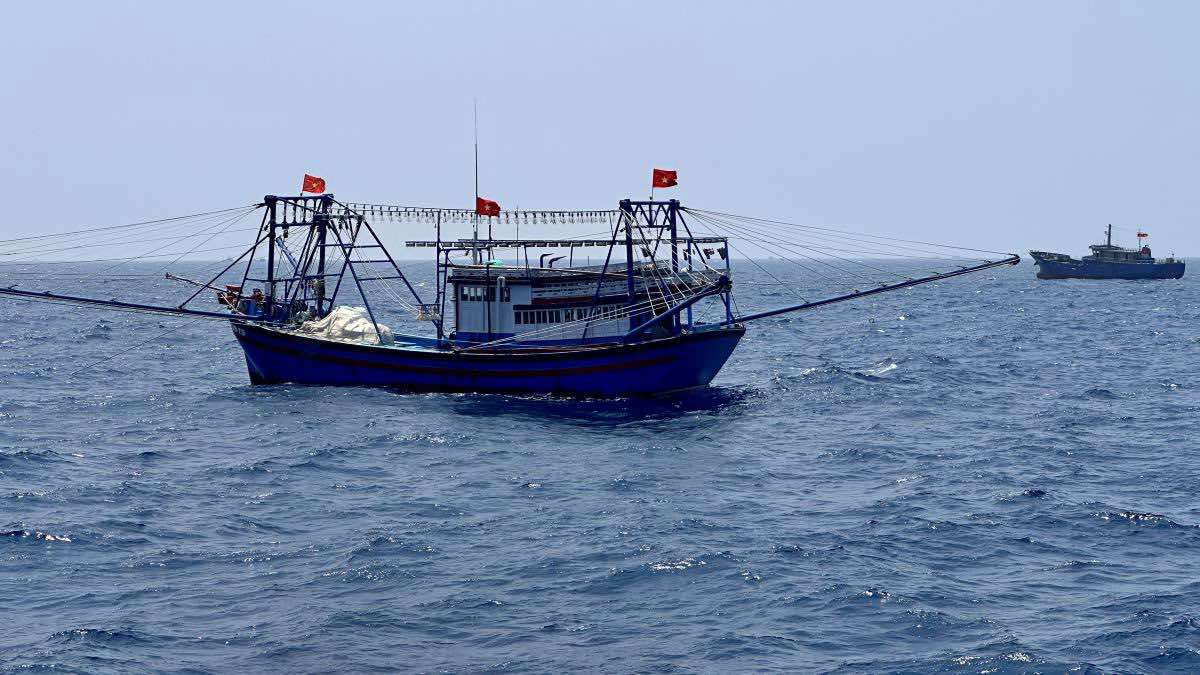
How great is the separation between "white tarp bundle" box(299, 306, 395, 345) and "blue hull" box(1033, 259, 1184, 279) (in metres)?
130

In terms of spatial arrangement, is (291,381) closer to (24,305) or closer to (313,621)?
(313,621)

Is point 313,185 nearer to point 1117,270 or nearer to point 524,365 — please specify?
point 524,365

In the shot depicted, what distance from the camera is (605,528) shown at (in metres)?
25.2

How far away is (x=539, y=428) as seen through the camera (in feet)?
124

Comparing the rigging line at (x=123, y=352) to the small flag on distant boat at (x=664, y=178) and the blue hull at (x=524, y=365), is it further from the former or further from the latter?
the small flag on distant boat at (x=664, y=178)

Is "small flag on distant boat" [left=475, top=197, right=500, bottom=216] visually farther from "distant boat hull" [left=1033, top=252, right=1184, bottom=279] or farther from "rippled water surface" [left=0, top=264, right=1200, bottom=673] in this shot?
"distant boat hull" [left=1033, top=252, right=1184, bottom=279]

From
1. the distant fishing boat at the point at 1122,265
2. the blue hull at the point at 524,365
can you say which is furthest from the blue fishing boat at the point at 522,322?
the distant fishing boat at the point at 1122,265

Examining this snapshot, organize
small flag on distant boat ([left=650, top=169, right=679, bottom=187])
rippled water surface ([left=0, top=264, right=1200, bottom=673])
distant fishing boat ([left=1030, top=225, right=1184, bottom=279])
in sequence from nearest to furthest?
rippled water surface ([left=0, top=264, right=1200, bottom=673])
small flag on distant boat ([left=650, top=169, right=679, bottom=187])
distant fishing boat ([left=1030, top=225, right=1184, bottom=279])

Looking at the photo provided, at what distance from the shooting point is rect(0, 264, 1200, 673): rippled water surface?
734 inches

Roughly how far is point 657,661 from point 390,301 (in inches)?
4310

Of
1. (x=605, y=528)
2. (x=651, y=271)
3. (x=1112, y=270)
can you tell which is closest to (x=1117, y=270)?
(x=1112, y=270)

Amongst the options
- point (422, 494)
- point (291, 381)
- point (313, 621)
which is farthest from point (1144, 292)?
point (313, 621)

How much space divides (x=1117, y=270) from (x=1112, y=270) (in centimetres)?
62

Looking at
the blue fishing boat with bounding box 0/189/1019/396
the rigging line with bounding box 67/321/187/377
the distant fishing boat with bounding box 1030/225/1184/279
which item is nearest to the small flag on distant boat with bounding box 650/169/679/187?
the blue fishing boat with bounding box 0/189/1019/396
